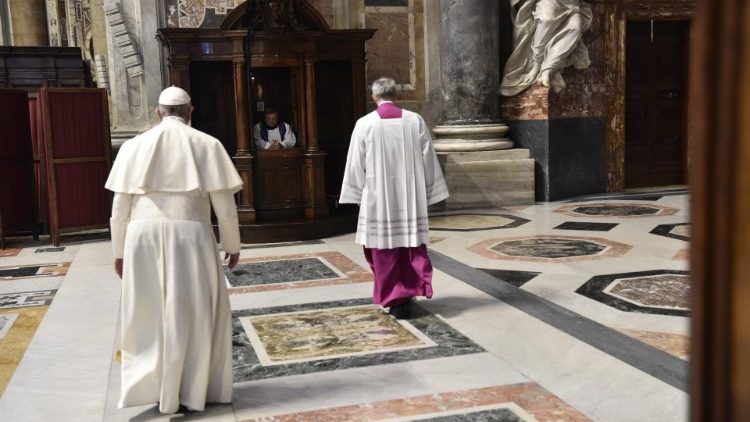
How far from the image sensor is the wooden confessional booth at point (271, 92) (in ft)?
28.2

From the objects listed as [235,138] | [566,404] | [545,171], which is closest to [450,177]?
[545,171]

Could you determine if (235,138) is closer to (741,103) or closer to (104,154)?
(104,154)

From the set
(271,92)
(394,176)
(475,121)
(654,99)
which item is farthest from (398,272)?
(654,99)

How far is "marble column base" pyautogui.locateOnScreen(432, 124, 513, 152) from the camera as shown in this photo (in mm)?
10977

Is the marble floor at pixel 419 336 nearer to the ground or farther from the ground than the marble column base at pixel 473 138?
nearer to the ground

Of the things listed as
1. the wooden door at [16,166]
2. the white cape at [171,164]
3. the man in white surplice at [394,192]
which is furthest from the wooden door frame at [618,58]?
the white cape at [171,164]

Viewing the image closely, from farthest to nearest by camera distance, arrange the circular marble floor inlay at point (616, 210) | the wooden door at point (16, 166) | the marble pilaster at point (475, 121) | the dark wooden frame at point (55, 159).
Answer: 1. the marble pilaster at point (475, 121)
2. the circular marble floor inlay at point (616, 210)
3. the wooden door at point (16, 166)
4. the dark wooden frame at point (55, 159)

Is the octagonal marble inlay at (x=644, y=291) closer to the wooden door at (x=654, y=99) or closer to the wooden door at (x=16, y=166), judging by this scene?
the wooden door at (x=654, y=99)

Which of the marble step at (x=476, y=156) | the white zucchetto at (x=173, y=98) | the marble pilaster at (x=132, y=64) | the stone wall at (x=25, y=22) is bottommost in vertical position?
the marble step at (x=476, y=156)

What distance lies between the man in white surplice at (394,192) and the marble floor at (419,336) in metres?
0.24

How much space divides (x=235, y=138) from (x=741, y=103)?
913cm

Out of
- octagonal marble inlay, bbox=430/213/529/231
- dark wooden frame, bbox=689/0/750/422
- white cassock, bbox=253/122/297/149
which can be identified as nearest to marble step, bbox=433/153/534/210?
octagonal marble inlay, bbox=430/213/529/231

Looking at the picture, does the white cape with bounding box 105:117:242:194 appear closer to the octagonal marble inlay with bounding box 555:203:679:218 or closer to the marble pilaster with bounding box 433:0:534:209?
the octagonal marble inlay with bounding box 555:203:679:218

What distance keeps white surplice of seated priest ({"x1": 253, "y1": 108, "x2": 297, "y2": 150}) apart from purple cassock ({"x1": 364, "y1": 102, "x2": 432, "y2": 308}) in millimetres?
3841
